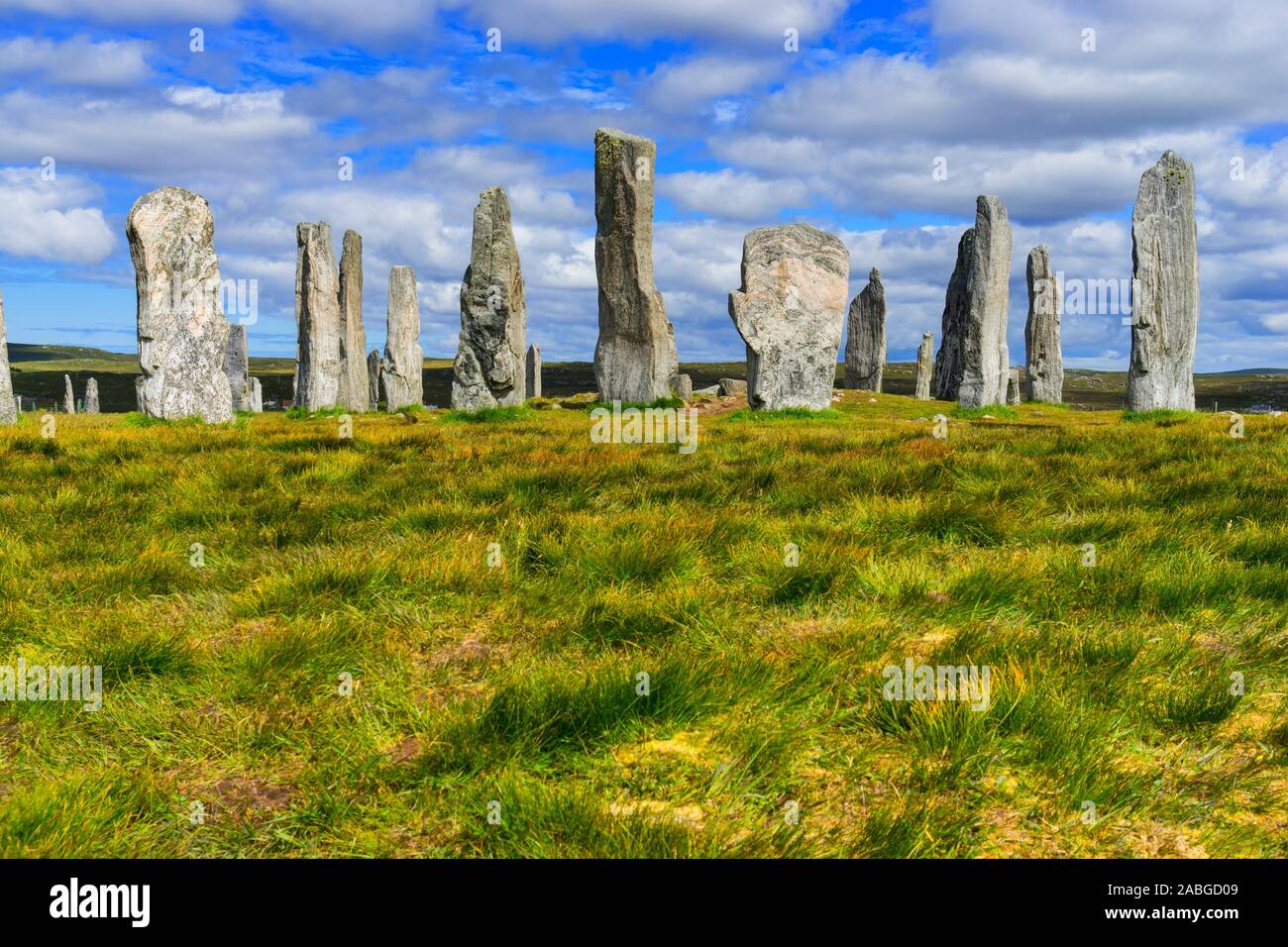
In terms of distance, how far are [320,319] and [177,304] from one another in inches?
431

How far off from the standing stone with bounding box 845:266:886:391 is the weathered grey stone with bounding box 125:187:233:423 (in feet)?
88.4

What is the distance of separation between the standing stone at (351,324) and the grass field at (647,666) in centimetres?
2196

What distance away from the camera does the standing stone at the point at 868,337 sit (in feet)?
121

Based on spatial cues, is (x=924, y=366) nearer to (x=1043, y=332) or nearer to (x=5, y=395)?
(x=1043, y=332)

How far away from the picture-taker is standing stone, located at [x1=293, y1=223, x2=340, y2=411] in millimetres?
25297

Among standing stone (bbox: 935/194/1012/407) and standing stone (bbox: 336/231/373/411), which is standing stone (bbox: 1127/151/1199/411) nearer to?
standing stone (bbox: 935/194/1012/407)

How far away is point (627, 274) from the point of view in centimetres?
1875

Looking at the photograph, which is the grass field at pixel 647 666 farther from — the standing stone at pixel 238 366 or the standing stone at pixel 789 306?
the standing stone at pixel 238 366

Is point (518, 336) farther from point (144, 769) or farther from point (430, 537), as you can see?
point (144, 769)

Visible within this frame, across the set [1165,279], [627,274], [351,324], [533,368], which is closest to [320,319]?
[351,324]

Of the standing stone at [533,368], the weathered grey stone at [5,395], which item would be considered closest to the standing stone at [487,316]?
the weathered grey stone at [5,395]
